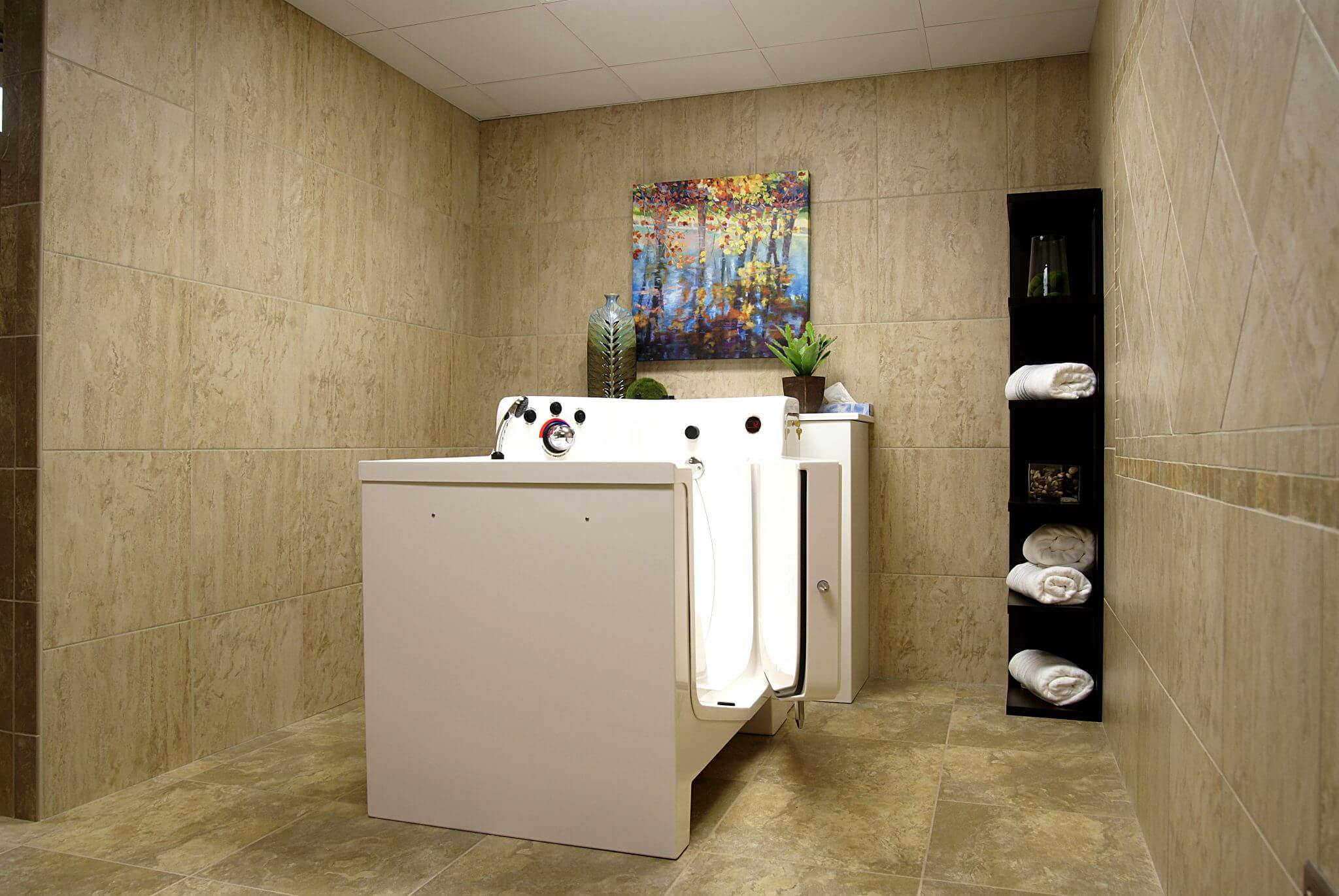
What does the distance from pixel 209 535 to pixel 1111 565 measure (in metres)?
2.58

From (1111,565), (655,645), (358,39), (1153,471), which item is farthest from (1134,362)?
(358,39)

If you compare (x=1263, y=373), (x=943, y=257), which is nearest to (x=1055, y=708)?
(x=943, y=257)

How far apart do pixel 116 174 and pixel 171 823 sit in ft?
5.20

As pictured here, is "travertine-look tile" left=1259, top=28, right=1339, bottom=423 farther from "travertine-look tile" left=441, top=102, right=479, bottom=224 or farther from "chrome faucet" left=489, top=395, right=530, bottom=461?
"travertine-look tile" left=441, top=102, right=479, bottom=224

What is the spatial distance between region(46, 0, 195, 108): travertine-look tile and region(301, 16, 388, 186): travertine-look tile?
0.53m

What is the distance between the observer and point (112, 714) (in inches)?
94.6

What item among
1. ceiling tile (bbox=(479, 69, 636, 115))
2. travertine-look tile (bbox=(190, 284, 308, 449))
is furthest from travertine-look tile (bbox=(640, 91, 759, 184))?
travertine-look tile (bbox=(190, 284, 308, 449))

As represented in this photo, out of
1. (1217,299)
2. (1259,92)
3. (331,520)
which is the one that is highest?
(1259,92)

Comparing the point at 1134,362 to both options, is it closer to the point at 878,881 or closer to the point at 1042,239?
the point at 1042,239

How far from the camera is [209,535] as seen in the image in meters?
2.72

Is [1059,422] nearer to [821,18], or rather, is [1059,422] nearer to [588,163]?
[821,18]

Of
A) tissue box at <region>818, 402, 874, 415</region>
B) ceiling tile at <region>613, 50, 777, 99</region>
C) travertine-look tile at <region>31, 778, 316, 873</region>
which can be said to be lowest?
travertine-look tile at <region>31, 778, 316, 873</region>

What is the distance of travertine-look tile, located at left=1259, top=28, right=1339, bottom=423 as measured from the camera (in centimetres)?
93

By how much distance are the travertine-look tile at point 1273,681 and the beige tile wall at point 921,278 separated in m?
2.21
